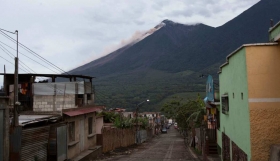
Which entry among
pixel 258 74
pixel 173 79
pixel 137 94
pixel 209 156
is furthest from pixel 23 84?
pixel 173 79

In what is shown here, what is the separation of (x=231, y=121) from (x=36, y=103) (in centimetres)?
1150

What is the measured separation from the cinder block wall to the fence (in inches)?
209

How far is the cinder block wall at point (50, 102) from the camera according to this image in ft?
61.8

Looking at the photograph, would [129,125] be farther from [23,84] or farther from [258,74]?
[258,74]

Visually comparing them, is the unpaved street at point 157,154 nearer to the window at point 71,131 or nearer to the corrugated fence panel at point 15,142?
the window at point 71,131

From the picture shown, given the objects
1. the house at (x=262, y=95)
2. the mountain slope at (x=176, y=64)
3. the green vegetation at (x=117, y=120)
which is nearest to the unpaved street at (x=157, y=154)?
the green vegetation at (x=117, y=120)

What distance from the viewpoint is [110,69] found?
165875 millimetres

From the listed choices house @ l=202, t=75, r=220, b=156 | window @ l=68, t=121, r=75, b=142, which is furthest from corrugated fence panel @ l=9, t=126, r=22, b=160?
house @ l=202, t=75, r=220, b=156

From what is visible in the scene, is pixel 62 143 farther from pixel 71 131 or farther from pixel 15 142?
pixel 15 142

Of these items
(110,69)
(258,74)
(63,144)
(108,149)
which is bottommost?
(108,149)

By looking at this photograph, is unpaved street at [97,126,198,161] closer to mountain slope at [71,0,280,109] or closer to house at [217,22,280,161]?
house at [217,22,280,161]

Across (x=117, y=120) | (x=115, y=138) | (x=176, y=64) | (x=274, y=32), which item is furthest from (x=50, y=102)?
(x=176, y=64)

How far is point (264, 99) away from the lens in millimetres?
8906

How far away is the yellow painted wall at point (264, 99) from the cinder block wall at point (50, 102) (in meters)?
12.7
